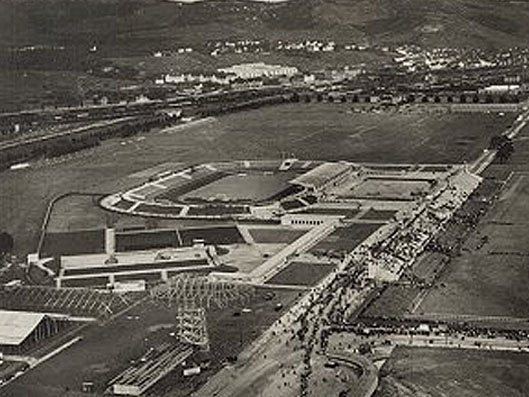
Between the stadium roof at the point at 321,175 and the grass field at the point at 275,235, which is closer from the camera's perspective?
the grass field at the point at 275,235

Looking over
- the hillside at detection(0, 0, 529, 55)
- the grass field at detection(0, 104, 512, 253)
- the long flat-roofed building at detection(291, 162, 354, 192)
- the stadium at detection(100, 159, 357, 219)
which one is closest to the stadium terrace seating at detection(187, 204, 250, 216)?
the stadium at detection(100, 159, 357, 219)

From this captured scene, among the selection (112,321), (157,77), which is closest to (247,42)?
(157,77)

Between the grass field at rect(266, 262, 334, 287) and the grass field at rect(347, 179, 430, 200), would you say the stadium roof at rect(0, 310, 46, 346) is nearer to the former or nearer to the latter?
the grass field at rect(266, 262, 334, 287)

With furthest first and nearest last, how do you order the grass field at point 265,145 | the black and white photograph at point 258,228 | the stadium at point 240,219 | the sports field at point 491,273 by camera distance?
the grass field at point 265,145
the stadium at point 240,219
the sports field at point 491,273
the black and white photograph at point 258,228

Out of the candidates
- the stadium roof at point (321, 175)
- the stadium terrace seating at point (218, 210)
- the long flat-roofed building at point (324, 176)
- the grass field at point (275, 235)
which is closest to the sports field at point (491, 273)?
the grass field at point (275, 235)

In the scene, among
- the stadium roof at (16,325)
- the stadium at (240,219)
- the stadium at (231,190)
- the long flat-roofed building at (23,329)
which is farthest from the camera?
the stadium at (231,190)

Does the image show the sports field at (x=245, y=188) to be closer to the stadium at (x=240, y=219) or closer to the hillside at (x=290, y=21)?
the stadium at (x=240, y=219)
